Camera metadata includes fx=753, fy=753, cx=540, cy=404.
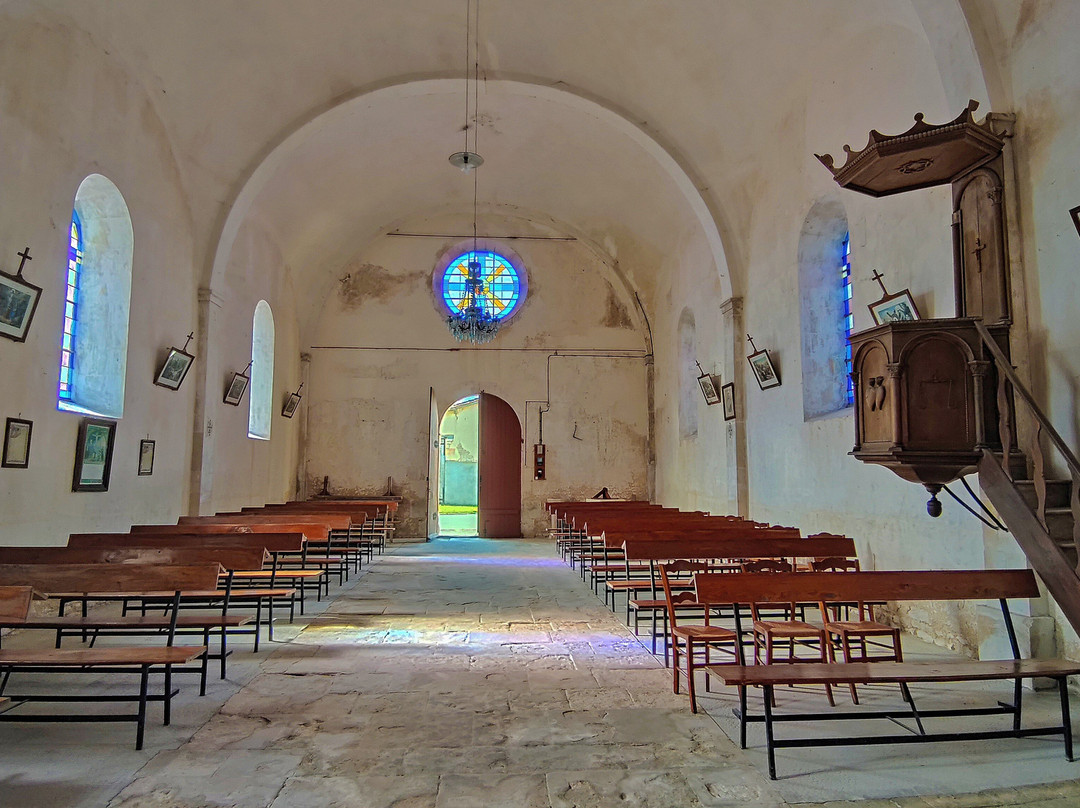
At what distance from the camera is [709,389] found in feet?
37.1

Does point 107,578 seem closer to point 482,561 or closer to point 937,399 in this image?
point 937,399

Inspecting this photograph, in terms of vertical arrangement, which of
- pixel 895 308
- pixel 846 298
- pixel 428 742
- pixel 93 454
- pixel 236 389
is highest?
pixel 846 298

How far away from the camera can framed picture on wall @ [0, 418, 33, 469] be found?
5.84 metres

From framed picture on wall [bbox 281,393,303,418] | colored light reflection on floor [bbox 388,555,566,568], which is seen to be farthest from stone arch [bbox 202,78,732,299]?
colored light reflection on floor [bbox 388,555,566,568]

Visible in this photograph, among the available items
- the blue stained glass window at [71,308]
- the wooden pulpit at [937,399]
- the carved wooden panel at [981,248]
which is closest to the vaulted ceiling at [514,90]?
the carved wooden panel at [981,248]

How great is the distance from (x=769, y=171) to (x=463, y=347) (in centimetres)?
798

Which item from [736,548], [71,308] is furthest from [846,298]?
[71,308]

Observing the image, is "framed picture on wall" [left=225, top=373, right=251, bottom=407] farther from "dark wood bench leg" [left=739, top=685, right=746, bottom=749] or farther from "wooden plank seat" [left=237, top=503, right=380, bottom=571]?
"dark wood bench leg" [left=739, top=685, right=746, bottom=749]

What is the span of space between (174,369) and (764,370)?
7.08 meters

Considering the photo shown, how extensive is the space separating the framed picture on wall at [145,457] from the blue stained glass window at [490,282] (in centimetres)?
813

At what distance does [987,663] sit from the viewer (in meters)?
3.53

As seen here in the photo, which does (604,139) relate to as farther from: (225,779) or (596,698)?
(225,779)

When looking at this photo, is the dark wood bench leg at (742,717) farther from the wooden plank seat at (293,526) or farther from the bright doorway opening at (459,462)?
the bright doorway opening at (459,462)

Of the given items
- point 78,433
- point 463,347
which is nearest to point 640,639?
point 78,433
